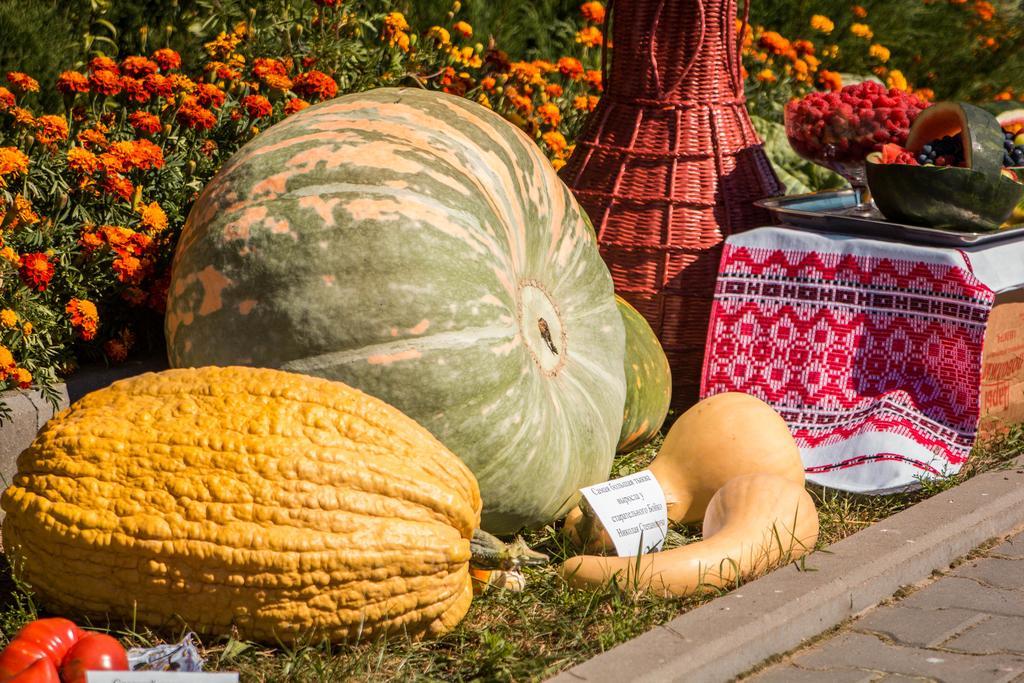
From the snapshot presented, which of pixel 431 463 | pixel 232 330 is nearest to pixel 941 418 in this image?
pixel 431 463

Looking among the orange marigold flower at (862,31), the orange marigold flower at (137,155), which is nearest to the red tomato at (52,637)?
the orange marigold flower at (137,155)

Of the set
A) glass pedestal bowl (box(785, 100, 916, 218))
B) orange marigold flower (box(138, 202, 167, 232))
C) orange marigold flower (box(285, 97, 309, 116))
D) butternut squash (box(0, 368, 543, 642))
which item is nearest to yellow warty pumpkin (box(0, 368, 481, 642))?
butternut squash (box(0, 368, 543, 642))

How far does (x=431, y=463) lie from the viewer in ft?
7.95

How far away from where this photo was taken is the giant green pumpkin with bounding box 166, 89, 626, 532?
2.75 meters

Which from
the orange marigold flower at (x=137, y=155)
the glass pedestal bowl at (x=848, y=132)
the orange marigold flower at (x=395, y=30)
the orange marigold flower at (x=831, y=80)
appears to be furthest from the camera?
the orange marigold flower at (x=831, y=80)

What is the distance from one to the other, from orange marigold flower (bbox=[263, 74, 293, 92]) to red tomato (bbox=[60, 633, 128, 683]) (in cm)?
224

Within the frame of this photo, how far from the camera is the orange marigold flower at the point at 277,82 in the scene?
3863 millimetres

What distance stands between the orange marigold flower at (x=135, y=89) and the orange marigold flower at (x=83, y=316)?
2.31 feet

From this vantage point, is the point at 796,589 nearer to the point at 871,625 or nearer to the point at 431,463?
the point at 871,625

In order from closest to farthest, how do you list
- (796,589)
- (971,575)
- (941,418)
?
(796,589), (971,575), (941,418)

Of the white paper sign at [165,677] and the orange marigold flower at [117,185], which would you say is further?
the orange marigold flower at [117,185]

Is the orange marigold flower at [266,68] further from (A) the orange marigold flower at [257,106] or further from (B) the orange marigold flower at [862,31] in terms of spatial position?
(B) the orange marigold flower at [862,31]

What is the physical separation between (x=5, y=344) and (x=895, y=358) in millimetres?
2671

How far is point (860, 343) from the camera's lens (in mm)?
3895
